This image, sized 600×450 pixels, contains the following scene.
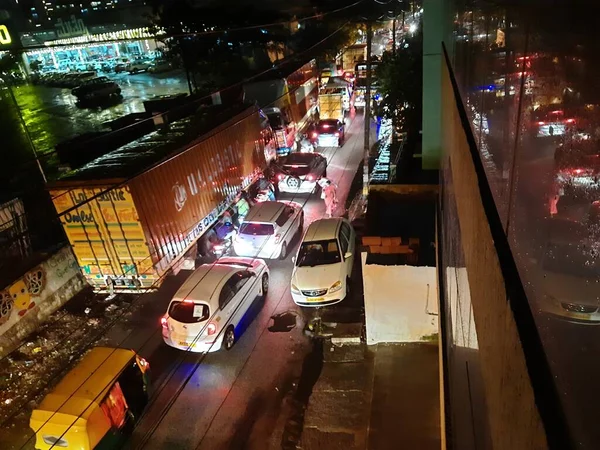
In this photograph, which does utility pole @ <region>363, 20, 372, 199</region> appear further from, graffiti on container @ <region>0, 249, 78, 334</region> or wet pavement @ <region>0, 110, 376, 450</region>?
graffiti on container @ <region>0, 249, 78, 334</region>

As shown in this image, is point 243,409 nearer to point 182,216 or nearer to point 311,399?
point 311,399

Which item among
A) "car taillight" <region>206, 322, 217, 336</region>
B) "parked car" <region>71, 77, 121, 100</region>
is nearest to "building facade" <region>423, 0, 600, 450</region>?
"car taillight" <region>206, 322, 217, 336</region>

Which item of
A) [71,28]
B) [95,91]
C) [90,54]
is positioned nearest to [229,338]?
[95,91]

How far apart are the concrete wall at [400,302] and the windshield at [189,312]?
12.1 feet

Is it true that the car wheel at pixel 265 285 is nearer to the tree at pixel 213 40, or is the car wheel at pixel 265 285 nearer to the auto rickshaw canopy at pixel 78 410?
the auto rickshaw canopy at pixel 78 410

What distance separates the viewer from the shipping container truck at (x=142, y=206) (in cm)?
1021

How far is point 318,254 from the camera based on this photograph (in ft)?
37.9

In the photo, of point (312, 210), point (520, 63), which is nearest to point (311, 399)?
point (520, 63)

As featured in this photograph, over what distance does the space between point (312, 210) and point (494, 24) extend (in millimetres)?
14486

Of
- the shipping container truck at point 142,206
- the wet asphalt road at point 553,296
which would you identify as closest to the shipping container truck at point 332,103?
the shipping container truck at point 142,206

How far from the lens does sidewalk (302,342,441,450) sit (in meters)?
7.39

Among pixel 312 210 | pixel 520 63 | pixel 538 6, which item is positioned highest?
Result: pixel 538 6

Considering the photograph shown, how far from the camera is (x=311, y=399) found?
27.7 ft

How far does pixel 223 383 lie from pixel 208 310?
1.62m
